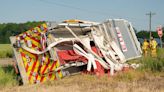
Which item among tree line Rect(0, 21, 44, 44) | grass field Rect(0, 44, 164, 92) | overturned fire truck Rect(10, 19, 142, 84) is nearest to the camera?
grass field Rect(0, 44, 164, 92)

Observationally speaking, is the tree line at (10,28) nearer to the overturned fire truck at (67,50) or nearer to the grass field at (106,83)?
the overturned fire truck at (67,50)

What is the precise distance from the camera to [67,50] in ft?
30.6

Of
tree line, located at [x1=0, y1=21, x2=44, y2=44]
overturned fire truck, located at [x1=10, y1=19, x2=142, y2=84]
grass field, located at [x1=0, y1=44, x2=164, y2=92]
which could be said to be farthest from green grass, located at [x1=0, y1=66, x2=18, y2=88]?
tree line, located at [x1=0, y1=21, x2=44, y2=44]

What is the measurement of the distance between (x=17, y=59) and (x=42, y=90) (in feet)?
6.83

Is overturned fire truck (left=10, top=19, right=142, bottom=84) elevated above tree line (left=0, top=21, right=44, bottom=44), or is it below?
above

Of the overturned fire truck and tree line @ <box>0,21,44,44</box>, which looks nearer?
the overturned fire truck

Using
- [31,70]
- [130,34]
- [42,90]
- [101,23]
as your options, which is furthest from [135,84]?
[130,34]

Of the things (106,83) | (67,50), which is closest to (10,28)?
(67,50)

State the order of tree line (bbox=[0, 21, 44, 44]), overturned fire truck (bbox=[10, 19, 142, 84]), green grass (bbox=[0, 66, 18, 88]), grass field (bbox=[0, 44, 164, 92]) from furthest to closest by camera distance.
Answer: tree line (bbox=[0, 21, 44, 44]) → overturned fire truck (bbox=[10, 19, 142, 84]) → green grass (bbox=[0, 66, 18, 88]) → grass field (bbox=[0, 44, 164, 92])

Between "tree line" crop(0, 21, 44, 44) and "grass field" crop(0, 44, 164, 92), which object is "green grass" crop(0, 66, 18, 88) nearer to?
"grass field" crop(0, 44, 164, 92)

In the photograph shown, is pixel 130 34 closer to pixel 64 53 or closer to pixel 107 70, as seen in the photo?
pixel 107 70

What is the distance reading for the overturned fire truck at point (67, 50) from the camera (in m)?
8.71

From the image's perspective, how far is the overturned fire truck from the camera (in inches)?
343

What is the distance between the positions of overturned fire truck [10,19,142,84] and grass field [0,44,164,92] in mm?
392
